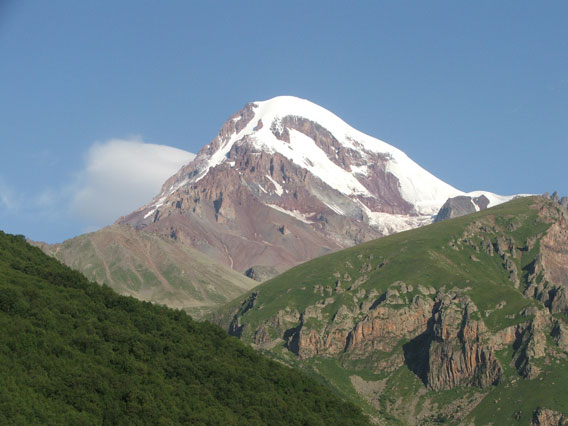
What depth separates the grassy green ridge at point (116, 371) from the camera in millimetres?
146000

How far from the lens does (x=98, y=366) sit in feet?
520

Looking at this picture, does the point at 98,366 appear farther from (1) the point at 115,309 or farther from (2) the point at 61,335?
(1) the point at 115,309

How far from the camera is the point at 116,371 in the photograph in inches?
6398

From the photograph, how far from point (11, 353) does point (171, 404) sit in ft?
89.2

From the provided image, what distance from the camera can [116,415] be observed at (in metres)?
149

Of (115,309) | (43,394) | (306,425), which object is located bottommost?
(306,425)

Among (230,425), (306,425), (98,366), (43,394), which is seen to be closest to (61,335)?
(98,366)

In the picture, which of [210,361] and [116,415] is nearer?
[116,415]

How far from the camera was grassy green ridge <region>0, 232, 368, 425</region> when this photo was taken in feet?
479

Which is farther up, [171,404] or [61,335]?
[61,335]

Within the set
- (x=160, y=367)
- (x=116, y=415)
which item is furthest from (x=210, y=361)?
(x=116, y=415)

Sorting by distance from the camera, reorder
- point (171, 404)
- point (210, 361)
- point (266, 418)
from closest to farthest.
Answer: point (171, 404) → point (266, 418) → point (210, 361)

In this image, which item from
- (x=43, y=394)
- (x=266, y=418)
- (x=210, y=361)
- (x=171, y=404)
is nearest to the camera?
(x=43, y=394)

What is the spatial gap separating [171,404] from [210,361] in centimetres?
2666
